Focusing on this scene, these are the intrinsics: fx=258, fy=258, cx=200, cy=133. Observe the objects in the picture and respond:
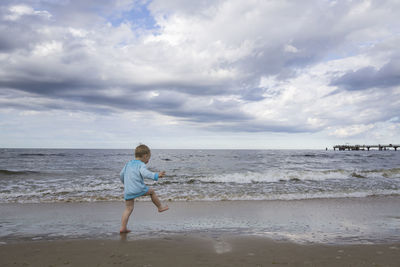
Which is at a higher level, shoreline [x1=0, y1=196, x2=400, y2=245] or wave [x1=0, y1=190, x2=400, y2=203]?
shoreline [x1=0, y1=196, x2=400, y2=245]

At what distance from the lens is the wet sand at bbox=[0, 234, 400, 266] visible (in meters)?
3.61

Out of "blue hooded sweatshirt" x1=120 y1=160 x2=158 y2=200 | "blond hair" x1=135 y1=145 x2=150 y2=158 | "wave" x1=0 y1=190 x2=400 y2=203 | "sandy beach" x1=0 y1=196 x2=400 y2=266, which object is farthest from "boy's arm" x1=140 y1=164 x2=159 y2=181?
"wave" x1=0 y1=190 x2=400 y2=203

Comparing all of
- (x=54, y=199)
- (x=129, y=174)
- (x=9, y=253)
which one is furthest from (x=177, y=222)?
(x=54, y=199)

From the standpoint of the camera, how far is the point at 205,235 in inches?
194

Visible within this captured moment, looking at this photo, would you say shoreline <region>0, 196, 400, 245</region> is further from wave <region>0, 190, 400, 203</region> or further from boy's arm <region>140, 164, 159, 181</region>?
boy's arm <region>140, 164, 159, 181</region>

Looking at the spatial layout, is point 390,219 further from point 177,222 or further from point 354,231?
point 177,222

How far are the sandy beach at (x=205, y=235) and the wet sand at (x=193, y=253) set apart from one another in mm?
14

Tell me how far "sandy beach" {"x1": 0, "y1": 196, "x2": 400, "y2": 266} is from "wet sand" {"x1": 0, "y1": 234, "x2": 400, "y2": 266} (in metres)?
0.01

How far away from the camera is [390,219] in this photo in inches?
246

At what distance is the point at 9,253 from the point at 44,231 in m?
1.27

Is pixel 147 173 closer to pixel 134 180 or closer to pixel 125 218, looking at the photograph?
pixel 134 180

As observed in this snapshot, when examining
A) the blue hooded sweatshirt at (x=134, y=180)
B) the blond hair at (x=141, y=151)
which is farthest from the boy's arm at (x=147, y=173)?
the blond hair at (x=141, y=151)

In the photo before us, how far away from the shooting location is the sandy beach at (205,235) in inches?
147

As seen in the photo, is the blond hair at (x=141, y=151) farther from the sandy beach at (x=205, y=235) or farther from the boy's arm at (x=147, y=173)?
the sandy beach at (x=205, y=235)
